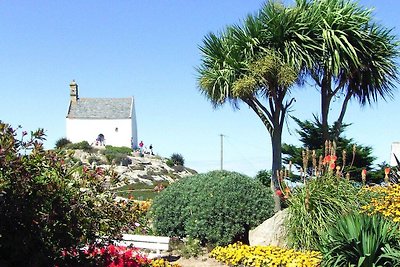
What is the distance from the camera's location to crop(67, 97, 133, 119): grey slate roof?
2181 inches

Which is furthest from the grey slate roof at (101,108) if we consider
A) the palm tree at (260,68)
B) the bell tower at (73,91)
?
the palm tree at (260,68)

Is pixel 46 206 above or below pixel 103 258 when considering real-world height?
above

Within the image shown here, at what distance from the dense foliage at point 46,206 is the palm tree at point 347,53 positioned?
31.1ft

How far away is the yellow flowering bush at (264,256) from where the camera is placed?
22.9 feet

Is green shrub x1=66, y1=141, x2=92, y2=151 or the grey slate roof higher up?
the grey slate roof

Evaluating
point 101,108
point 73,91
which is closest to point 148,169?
point 101,108

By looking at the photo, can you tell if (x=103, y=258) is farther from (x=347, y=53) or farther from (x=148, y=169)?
(x=148, y=169)

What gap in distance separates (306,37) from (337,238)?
8.21m

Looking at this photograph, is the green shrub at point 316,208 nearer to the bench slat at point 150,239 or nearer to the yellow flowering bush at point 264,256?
the yellow flowering bush at point 264,256

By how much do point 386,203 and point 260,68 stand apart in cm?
642

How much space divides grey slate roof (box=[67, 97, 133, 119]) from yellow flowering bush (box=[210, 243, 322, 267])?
48.1 metres

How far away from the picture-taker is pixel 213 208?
347 inches

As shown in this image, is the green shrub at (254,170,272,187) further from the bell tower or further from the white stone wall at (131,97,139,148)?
the bell tower

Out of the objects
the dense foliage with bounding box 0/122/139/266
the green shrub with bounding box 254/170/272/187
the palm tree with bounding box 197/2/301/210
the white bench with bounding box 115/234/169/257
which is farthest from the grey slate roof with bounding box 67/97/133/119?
the dense foliage with bounding box 0/122/139/266
